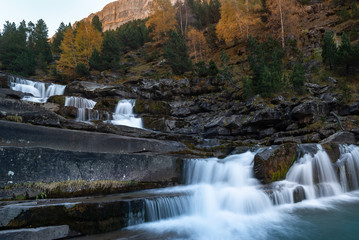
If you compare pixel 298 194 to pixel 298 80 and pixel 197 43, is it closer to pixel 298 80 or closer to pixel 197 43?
pixel 298 80

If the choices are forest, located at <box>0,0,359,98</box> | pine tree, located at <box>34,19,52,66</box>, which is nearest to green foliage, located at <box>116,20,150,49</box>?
forest, located at <box>0,0,359,98</box>

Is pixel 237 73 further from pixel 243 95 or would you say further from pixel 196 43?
pixel 196 43

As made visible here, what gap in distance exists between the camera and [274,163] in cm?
761

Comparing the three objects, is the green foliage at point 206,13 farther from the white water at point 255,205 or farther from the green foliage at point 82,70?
the white water at point 255,205

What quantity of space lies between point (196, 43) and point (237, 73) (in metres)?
11.0

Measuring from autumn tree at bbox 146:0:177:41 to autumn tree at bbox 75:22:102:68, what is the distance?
10298 millimetres

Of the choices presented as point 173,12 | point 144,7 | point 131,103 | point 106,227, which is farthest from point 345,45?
point 144,7

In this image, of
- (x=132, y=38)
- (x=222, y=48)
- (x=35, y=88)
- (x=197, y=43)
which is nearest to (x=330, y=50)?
(x=222, y=48)

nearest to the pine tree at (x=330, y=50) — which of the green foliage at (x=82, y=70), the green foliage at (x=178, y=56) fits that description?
the green foliage at (x=178, y=56)

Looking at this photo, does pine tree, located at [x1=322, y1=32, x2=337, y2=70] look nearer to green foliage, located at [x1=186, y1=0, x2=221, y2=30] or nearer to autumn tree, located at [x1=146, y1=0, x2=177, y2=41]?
green foliage, located at [x1=186, y1=0, x2=221, y2=30]

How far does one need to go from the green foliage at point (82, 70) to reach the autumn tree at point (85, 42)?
3.62 m

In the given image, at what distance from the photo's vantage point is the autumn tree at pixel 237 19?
26000 mm

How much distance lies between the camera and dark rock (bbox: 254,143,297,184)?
24.5 feet

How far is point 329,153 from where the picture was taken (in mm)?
8203
